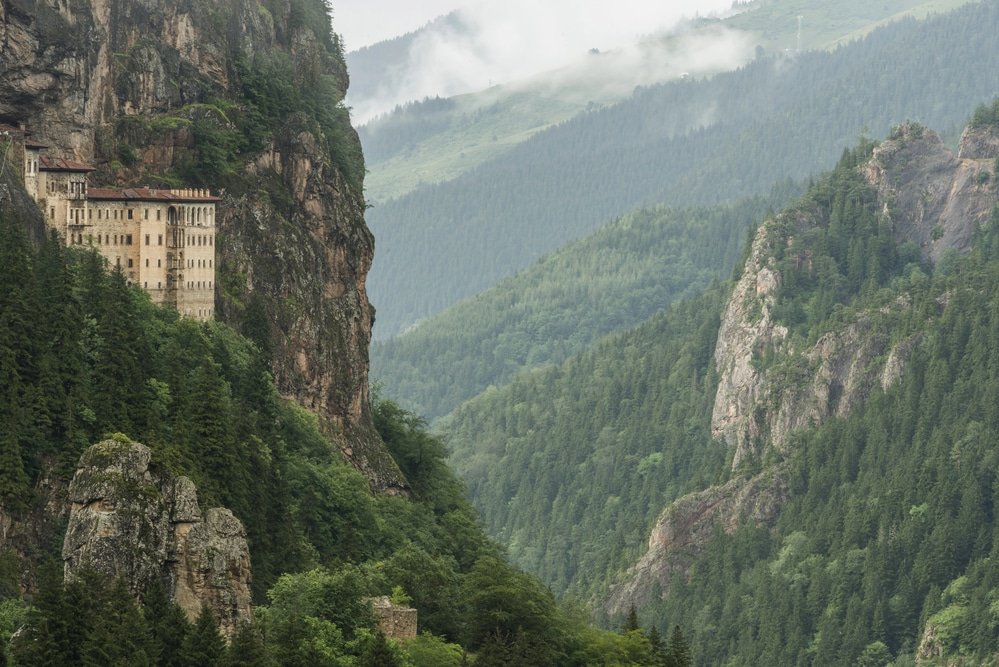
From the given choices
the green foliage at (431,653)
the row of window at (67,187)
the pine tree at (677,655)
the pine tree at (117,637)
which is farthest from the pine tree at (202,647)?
the row of window at (67,187)

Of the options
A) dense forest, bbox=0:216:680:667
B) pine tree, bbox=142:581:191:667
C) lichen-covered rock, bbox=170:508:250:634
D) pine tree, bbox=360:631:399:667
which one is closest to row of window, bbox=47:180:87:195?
dense forest, bbox=0:216:680:667

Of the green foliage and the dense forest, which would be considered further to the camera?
the green foliage

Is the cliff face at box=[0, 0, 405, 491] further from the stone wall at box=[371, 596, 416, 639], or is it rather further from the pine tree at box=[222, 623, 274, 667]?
the pine tree at box=[222, 623, 274, 667]

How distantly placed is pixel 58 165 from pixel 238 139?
18.4 m

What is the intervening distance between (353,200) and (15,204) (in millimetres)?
37954

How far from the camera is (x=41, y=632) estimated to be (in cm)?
10556

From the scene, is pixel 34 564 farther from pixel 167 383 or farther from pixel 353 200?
pixel 353 200

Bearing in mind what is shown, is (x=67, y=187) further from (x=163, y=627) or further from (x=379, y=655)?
(x=163, y=627)

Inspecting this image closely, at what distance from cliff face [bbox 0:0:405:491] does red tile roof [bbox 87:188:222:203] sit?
138 inches

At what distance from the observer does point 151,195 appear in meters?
147

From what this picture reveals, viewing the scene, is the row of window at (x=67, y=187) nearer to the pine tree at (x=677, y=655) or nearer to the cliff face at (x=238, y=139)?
the cliff face at (x=238, y=139)

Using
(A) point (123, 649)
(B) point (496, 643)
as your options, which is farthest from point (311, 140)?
(A) point (123, 649)

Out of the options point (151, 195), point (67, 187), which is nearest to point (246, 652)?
point (67, 187)

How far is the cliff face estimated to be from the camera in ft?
486
